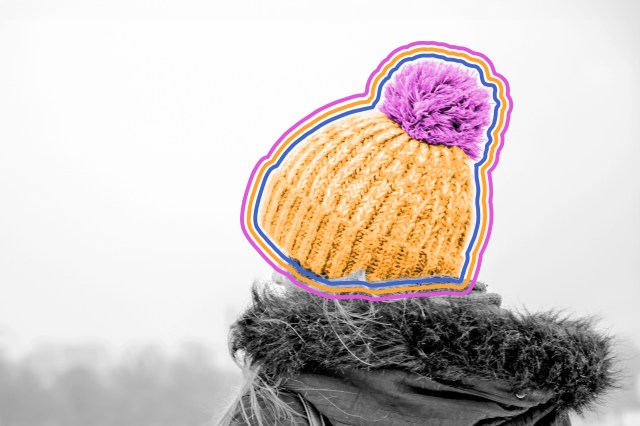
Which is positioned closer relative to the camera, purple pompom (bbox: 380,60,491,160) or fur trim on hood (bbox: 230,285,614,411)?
fur trim on hood (bbox: 230,285,614,411)

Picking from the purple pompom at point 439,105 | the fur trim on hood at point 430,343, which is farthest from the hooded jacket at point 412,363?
the purple pompom at point 439,105

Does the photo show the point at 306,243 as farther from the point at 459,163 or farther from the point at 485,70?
the point at 485,70

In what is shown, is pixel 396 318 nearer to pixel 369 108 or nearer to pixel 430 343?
pixel 430 343

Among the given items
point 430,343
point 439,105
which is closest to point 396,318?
point 430,343

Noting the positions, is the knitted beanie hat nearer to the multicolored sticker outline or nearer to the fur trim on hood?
the multicolored sticker outline

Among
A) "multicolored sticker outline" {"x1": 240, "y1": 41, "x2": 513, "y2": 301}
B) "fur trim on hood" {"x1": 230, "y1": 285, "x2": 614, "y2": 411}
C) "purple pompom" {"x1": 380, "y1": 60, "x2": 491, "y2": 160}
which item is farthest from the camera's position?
"purple pompom" {"x1": 380, "y1": 60, "x2": 491, "y2": 160}

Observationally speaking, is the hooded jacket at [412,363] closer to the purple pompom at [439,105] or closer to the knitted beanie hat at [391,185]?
the knitted beanie hat at [391,185]

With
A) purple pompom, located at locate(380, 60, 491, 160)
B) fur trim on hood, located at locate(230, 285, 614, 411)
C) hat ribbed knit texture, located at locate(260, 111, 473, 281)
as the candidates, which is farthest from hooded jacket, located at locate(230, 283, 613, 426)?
purple pompom, located at locate(380, 60, 491, 160)

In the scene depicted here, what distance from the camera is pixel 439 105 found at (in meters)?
1.78

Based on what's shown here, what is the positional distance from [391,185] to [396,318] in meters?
0.35

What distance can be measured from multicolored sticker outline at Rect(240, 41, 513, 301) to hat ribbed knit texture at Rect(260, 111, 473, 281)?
35 millimetres

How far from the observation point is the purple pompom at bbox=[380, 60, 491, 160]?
5.70 feet

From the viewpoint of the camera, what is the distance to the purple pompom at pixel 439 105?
1.74 m

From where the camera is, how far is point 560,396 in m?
1.57
